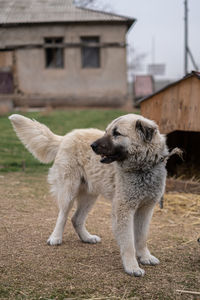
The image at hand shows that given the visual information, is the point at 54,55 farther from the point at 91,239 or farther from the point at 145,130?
the point at 145,130

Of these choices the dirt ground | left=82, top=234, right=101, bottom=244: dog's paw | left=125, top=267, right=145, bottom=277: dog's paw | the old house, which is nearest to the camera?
the dirt ground

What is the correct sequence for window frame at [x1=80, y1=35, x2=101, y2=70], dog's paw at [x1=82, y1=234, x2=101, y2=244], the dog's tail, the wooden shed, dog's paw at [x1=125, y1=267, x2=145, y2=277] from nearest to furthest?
dog's paw at [x1=125, y1=267, x2=145, y2=277] < dog's paw at [x1=82, y1=234, x2=101, y2=244] < the dog's tail < the wooden shed < window frame at [x1=80, y1=35, x2=101, y2=70]

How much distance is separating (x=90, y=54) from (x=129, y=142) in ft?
51.4

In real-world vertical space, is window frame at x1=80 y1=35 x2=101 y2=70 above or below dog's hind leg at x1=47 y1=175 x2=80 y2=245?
above

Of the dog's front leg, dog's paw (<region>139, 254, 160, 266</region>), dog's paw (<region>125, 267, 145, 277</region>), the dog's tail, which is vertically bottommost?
dog's paw (<region>139, 254, 160, 266</region>)

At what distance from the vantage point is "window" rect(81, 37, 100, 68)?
1834cm

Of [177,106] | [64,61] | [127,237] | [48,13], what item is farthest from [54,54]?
[127,237]

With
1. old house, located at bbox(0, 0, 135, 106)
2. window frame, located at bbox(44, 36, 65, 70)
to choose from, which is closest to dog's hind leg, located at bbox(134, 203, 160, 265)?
old house, located at bbox(0, 0, 135, 106)

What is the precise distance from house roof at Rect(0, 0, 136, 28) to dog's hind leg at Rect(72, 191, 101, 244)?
14.5 meters

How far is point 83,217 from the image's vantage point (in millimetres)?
4488

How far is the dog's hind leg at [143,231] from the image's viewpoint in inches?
149

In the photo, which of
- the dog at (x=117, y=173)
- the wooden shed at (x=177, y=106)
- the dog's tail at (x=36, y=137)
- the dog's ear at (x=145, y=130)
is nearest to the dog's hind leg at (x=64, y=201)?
the dog at (x=117, y=173)

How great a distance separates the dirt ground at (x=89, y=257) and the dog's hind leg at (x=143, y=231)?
0.38 ft

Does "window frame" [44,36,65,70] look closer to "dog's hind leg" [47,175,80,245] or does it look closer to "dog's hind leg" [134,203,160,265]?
"dog's hind leg" [47,175,80,245]
